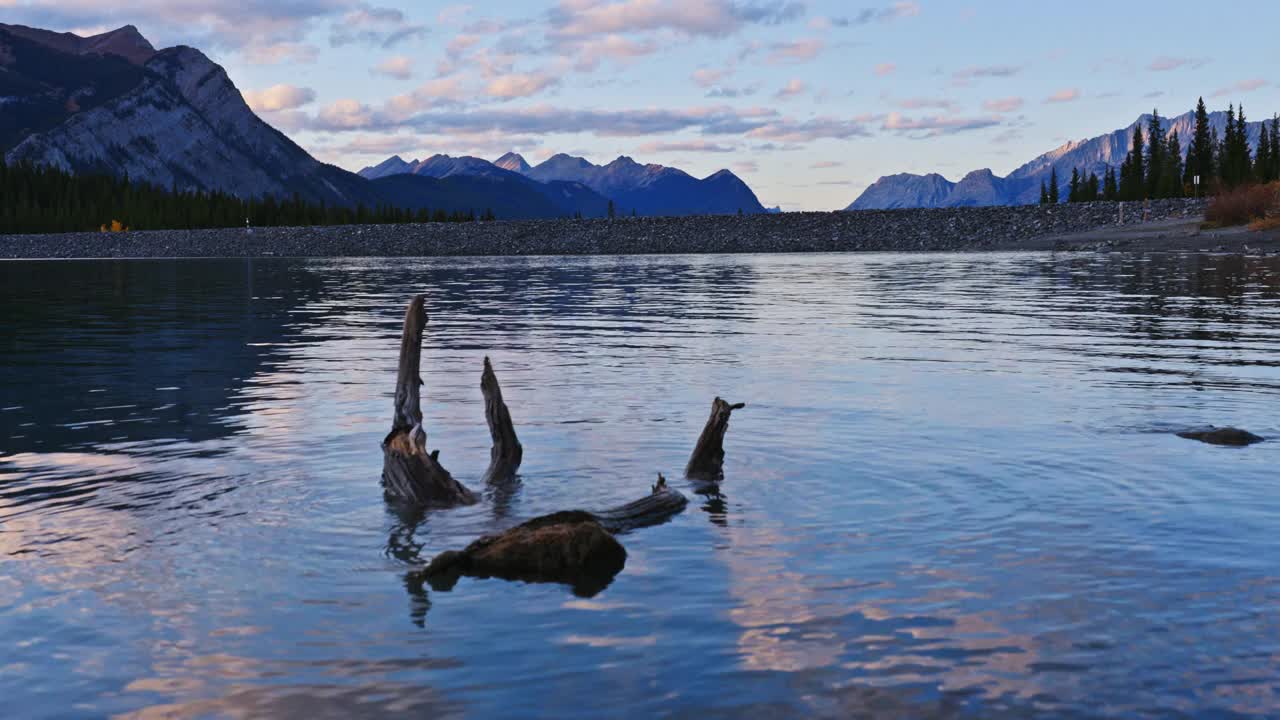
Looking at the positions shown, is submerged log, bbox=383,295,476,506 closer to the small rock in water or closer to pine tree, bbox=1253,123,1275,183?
the small rock in water

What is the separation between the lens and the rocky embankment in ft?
385

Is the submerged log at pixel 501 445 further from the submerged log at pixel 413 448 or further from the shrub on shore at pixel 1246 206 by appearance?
the shrub on shore at pixel 1246 206

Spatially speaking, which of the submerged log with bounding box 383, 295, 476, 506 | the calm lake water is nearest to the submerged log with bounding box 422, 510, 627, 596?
the calm lake water

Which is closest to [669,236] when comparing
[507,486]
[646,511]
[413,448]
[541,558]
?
[507,486]

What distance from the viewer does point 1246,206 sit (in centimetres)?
9862

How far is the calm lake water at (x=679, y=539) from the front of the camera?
7.78 meters

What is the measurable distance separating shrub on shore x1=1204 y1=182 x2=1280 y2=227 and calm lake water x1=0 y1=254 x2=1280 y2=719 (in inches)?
3095

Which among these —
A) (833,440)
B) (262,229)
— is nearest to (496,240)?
(262,229)

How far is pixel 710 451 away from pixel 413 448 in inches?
133

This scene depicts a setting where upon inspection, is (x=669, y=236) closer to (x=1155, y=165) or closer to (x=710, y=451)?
(x=1155, y=165)

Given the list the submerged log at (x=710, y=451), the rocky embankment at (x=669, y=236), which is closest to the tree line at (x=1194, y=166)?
the rocky embankment at (x=669, y=236)

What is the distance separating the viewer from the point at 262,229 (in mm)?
150750

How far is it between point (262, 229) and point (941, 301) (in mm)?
120743

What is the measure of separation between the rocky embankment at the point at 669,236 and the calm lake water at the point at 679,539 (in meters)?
86.2
